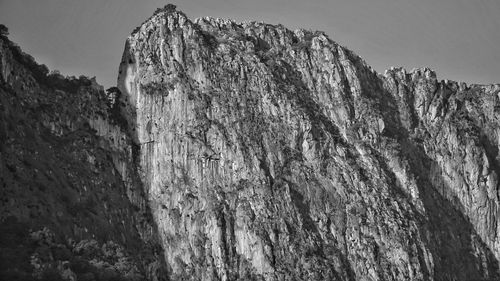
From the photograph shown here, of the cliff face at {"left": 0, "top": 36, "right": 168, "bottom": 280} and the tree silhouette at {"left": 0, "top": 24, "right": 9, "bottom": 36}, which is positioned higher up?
the tree silhouette at {"left": 0, "top": 24, "right": 9, "bottom": 36}

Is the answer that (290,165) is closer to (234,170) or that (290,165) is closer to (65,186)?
(234,170)

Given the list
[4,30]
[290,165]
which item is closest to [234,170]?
[290,165]

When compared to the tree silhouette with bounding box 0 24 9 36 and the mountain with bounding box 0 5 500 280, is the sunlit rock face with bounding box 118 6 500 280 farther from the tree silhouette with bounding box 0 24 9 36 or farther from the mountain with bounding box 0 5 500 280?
the tree silhouette with bounding box 0 24 9 36

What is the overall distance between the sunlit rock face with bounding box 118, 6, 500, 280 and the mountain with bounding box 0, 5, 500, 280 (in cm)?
28

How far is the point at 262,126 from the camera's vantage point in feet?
564

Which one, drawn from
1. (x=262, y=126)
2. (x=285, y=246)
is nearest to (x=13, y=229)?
(x=285, y=246)

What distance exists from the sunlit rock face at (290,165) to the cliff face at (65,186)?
5.35 metres

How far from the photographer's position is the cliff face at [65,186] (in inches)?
5118

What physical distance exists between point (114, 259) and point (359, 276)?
4358 cm

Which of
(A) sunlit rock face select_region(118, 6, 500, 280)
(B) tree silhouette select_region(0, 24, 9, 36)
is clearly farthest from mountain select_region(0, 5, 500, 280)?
(B) tree silhouette select_region(0, 24, 9, 36)

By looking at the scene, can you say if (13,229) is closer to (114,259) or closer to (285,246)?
(114,259)

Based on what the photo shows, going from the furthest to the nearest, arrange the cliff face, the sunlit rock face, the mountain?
the sunlit rock face < the mountain < the cliff face

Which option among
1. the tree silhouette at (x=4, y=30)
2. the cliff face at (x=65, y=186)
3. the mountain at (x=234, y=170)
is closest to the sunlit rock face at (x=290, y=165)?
the mountain at (x=234, y=170)

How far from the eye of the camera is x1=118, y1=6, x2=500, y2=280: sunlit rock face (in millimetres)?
156625
